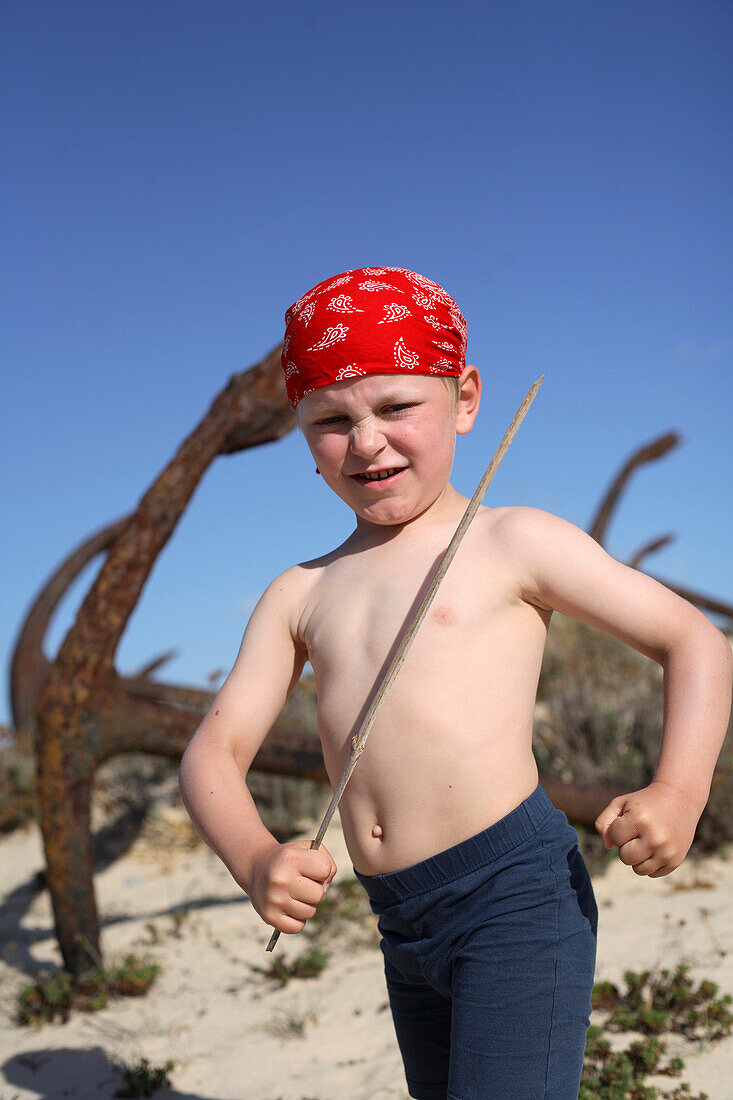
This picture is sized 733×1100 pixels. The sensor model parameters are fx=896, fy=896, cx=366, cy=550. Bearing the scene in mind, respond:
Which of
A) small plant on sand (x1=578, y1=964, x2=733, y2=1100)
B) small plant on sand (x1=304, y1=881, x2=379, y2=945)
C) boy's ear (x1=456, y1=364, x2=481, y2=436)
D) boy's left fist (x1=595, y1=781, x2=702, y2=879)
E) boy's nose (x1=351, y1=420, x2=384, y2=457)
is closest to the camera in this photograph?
boy's left fist (x1=595, y1=781, x2=702, y2=879)

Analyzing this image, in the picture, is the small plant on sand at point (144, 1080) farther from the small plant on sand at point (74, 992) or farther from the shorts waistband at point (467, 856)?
the shorts waistband at point (467, 856)

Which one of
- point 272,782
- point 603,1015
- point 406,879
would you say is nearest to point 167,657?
point 272,782

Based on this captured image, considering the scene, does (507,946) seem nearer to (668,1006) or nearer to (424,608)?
(424,608)

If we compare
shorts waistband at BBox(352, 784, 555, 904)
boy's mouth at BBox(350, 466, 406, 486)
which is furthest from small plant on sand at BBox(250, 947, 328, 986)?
boy's mouth at BBox(350, 466, 406, 486)

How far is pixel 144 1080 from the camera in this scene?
281cm

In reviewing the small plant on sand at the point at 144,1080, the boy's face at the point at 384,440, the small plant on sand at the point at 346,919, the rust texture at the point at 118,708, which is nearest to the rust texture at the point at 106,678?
the rust texture at the point at 118,708

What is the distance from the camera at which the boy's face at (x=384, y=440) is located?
5.64 feet

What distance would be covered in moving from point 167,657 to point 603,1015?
4.99m

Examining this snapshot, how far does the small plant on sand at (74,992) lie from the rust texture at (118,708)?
0.36ft

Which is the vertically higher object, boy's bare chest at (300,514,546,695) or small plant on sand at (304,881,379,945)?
boy's bare chest at (300,514,546,695)

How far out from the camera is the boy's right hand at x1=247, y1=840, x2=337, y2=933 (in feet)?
4.55

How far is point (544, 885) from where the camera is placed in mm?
1659

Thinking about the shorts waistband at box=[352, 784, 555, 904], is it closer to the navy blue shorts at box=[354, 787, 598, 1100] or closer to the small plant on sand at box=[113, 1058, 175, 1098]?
the navy blue shorts at box=[354, 787, 598, 1100]

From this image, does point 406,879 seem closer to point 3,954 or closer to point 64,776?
point 64,776
